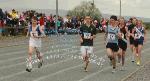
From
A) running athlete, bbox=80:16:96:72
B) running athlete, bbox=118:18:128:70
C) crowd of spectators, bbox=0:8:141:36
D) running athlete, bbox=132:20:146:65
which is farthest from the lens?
crowd of spectators, bbox=0:8:141:36

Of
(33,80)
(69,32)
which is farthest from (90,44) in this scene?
(69,32)

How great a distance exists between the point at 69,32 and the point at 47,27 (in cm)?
719

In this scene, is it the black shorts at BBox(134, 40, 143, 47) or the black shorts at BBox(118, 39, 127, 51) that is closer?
the black shorts at BBox(118, 39, 127, 51)

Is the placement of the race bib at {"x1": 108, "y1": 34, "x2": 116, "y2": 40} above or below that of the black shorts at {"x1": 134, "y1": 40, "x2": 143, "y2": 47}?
above

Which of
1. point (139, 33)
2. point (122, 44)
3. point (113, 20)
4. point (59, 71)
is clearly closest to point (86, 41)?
point (113, 20)

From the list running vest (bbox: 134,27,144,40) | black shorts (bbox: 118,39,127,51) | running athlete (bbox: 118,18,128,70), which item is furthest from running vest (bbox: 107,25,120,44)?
running vest (bbox: 134,27,144,40)

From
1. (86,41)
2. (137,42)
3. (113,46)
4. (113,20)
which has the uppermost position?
(113,20)

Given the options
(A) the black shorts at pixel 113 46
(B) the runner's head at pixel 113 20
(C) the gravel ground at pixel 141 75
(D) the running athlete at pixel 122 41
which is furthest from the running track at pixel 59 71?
(B) the runner's head at pixel 113 20

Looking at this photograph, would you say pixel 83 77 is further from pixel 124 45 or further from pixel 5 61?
pixel 5 61

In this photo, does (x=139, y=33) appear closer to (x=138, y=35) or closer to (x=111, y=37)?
(x=138, y=35)

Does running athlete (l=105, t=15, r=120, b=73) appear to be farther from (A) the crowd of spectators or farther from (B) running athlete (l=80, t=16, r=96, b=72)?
(A) the crowd of spectators

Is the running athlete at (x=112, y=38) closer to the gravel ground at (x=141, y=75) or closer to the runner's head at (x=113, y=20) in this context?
the runner's head at (x=113, y=20)

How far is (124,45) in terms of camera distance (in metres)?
18.5

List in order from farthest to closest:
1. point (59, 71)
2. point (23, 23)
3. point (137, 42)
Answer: point (23, 23) < point (137, 42) < point (59, 71)
